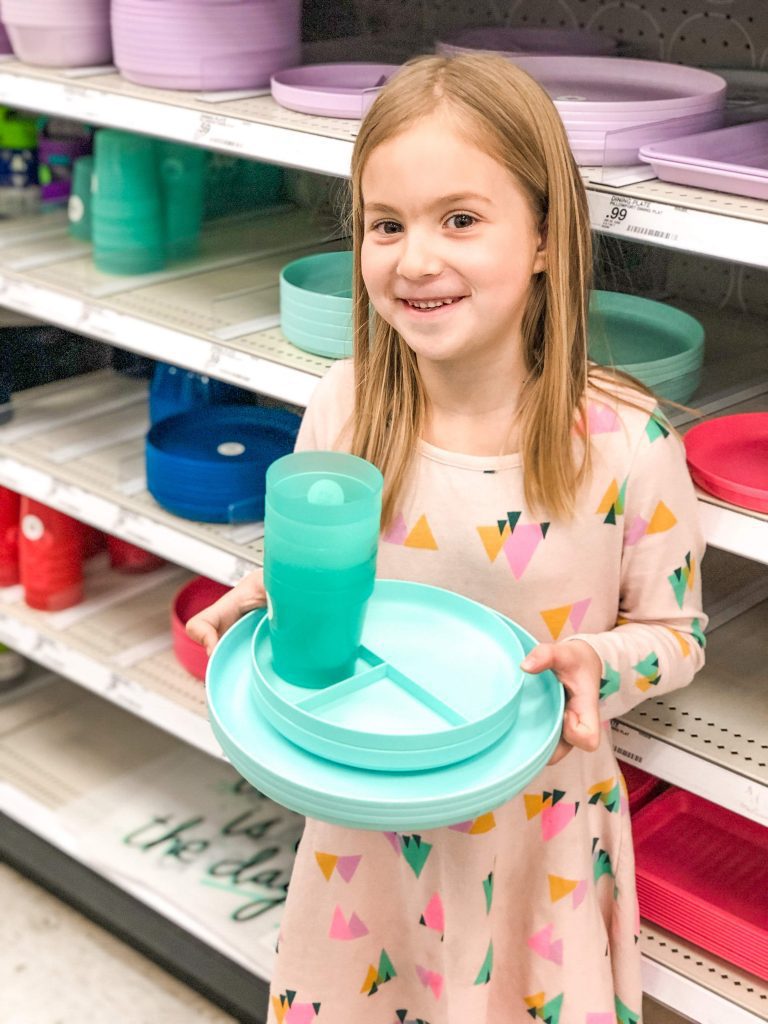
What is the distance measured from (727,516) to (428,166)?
492mm

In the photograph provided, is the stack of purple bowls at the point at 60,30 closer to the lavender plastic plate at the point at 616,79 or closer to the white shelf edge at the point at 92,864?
the lavender plastic plate at the point at 616,79

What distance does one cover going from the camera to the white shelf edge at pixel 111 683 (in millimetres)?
2018

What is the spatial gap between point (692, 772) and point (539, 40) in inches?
43.2

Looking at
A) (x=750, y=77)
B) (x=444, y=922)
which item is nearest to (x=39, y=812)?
(x=444, y=922)

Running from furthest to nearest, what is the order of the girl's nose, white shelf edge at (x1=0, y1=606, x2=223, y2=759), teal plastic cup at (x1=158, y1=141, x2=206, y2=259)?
teal plastic cup at (x1=158, y1=141, x2=206, y2=259), white shelf edge at (x1=0, y1=606, x2=223, y2=759), the girl's nose

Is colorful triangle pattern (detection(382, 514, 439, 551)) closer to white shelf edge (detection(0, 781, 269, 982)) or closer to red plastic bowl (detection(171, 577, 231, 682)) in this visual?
red plastic bowl (detection(171, 577, 231, 682))

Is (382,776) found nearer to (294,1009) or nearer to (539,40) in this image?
(294,1009)

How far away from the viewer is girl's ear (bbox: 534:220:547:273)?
1220 millimetres

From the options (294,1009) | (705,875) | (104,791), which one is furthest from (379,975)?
(104,791)

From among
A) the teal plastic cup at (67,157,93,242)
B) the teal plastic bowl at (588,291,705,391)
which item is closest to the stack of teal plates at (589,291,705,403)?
the teal plastic bowl at (588,291,705,391)

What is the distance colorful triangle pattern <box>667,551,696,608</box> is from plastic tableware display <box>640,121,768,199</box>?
38cm

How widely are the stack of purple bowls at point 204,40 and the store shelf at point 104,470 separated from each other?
65cm

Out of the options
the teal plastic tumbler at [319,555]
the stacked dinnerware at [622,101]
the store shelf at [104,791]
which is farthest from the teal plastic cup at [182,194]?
the teal plastic tumbler at [319,555]

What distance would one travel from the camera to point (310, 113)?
1.64 m
